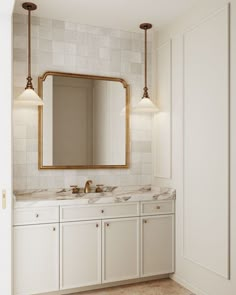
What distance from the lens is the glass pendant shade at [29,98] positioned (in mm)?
3283

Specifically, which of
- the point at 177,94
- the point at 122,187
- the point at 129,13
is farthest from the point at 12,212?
the point at 129,13

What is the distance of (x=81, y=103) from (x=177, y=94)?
3.39 ft

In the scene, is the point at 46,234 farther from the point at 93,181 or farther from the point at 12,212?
the point at 93,181

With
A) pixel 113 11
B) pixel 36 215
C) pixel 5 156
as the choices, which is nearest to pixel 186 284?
pixel 36 215

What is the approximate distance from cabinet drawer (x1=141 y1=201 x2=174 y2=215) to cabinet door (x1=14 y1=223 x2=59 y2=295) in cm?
A: 92

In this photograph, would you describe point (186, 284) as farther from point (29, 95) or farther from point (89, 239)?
point (29, 95)

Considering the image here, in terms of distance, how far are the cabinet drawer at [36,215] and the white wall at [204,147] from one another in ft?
4.31

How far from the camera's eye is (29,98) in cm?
328

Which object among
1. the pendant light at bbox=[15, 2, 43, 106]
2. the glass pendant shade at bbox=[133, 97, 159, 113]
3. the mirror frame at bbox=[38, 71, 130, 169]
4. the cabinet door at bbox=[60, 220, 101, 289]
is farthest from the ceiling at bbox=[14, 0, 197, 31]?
the cabinet door at bbox=[60, 220, 101, 289]

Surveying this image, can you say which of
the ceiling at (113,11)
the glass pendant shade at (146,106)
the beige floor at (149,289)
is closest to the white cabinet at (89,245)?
the beige floor at (149,289)

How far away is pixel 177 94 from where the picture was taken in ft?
12.0

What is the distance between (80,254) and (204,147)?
1549 mm

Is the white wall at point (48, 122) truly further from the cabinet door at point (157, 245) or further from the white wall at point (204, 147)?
the white wall at point (204, 147)

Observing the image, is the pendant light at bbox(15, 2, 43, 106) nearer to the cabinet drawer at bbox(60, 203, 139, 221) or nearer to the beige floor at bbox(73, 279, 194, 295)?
the cabinet drawer at bbox(60, 203, 139, 221)
